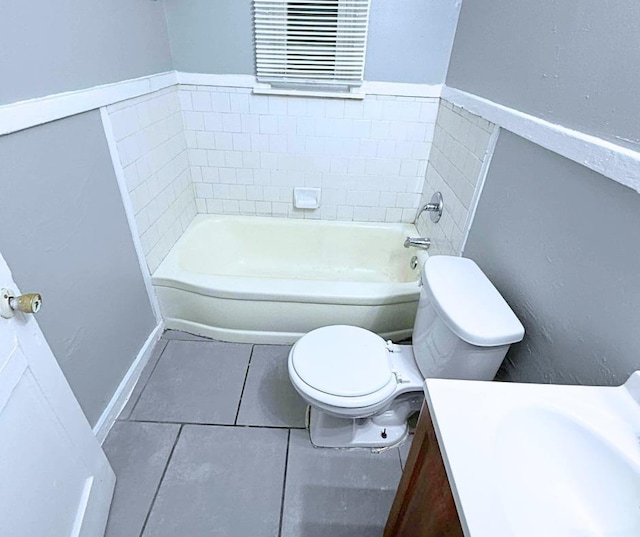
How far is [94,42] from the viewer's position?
3.91 feet

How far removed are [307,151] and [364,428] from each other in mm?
1479

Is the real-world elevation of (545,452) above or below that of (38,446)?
above

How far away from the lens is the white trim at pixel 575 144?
704 mm

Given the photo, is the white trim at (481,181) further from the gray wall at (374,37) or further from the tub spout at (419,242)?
the gray wall at (374,37)

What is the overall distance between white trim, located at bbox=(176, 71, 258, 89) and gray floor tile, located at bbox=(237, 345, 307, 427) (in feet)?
4.53

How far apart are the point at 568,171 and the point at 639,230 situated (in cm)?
26

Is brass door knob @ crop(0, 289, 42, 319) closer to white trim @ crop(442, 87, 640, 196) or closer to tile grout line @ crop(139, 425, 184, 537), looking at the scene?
tile grout line @ crop(139, 425, 184, 537)

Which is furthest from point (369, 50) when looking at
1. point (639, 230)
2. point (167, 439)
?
point (167, 439)

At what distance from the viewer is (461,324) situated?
0.95m

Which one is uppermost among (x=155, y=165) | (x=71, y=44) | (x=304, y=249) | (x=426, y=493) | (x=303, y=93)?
(x=71, y=44)

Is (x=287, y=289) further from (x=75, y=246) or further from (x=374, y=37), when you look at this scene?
(x=374, y=37)

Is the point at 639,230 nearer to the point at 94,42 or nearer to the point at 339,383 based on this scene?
the point at 339,383

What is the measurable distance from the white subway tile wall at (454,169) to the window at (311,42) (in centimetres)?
53

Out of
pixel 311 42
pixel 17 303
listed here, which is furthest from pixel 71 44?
pixel 311 42
